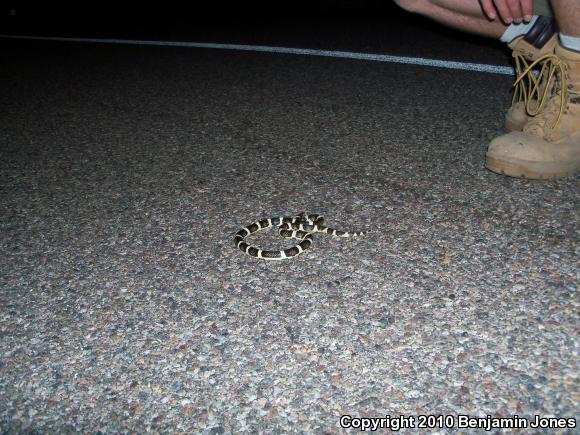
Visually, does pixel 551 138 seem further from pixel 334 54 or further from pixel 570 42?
pixel 334 54

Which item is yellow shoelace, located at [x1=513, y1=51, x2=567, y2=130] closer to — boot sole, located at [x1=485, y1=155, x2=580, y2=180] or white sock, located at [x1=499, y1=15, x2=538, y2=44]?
white sock, located at [x1=499, y1=15, x2=538, y2=44]

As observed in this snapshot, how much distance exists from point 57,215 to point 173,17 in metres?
7.49

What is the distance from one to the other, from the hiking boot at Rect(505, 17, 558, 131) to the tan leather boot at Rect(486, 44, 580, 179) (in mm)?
128

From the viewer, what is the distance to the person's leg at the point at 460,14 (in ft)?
15.3

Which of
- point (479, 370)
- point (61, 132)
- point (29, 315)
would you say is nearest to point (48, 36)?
point (61, 132)

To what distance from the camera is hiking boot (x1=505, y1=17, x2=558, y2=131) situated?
419 cm

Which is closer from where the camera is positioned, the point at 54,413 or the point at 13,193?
the point at 54,413

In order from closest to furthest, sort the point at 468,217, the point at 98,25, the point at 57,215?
the point at 468,217 < the point at 57,215 < the point at 98,25

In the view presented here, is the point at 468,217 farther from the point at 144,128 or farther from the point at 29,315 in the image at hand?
the point at 144,128

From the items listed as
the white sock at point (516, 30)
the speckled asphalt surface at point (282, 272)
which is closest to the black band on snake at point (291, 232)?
the speckled asphalt surface at point (282, 272)

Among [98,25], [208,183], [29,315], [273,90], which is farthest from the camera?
[98,25]

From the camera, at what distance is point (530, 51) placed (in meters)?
4.32

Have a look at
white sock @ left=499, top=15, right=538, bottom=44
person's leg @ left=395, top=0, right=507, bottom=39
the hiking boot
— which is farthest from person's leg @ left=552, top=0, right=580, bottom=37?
person's leg @ left=395, top=0, right=507, bottom=39

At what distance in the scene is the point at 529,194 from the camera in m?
3.65
